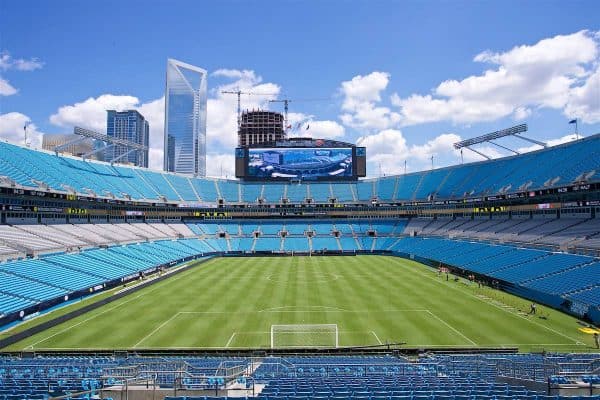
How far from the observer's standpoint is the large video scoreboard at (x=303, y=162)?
94125 millimetres

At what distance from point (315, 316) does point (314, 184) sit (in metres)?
69.3

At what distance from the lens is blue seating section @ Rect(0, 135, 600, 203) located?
54125mm

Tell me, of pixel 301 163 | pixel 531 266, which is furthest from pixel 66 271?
pixel 301 163

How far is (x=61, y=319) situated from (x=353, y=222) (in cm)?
6931

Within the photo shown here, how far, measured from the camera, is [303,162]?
94.5m

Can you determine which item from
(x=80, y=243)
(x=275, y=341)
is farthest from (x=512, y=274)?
(x=80, y=243)

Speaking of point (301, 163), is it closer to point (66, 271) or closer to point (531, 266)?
point (531, 266)

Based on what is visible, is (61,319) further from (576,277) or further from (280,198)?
(280,198)

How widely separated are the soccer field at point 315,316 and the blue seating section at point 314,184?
2400 cm

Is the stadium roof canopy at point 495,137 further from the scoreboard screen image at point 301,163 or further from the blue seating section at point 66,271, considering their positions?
the blue seating section at point 66,271

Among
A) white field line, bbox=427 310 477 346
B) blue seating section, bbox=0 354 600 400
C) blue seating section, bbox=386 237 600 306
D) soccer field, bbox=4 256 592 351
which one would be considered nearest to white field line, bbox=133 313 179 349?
soccer field, bbox=4 256 592 351

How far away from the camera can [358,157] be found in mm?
94750

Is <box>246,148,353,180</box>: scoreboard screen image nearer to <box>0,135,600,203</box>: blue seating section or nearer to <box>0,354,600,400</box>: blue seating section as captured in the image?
<box>0,135,600,203</box>: blue seating section

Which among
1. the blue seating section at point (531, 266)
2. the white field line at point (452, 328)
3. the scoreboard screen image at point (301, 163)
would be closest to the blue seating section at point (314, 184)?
the scoreboard screen image at point (301, 163)
